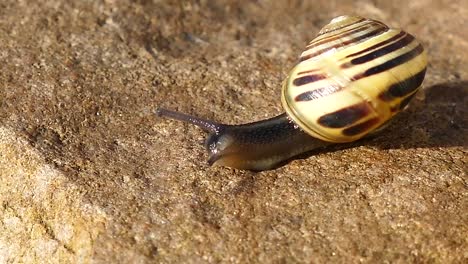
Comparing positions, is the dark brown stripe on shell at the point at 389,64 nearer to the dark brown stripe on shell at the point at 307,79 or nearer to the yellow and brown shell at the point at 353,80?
the yellow and brown shell at the point at 353,80

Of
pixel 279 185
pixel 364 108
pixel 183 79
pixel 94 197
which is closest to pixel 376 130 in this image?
pixel 364 108

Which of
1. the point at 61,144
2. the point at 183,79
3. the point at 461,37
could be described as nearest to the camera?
the point at 61,144

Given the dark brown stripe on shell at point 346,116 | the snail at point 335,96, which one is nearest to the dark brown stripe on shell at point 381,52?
the snail at point 335,96

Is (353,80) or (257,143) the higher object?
(353,80)

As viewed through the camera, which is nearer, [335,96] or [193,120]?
[335,96]

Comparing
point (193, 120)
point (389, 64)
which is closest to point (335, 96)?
point (389, 64)

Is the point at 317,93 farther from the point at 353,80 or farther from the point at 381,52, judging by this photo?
the point at 381,52

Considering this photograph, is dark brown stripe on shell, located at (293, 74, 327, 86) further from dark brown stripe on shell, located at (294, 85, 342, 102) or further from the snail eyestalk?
the snail eyestalk

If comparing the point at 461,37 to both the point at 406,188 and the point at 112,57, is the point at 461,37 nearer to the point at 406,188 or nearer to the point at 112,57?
the point at 406,188

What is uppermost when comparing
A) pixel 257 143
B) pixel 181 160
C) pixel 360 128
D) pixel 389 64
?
pixel 389 64
